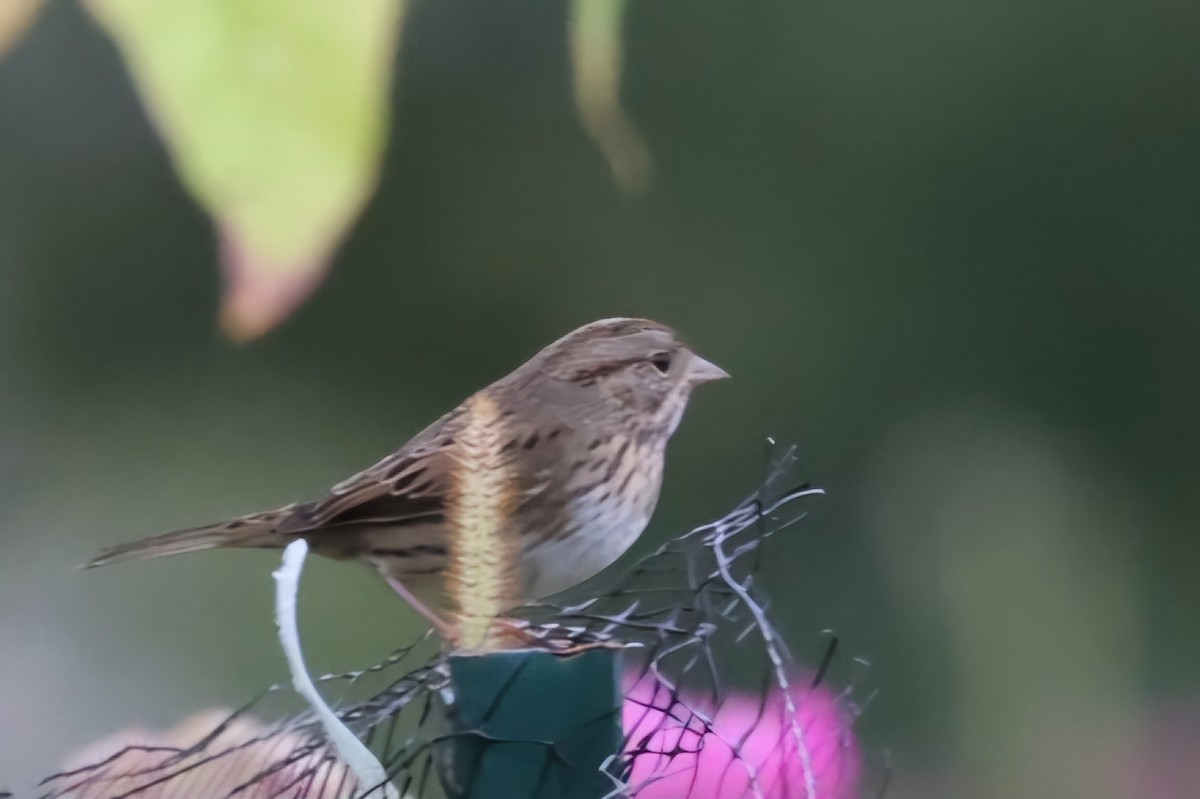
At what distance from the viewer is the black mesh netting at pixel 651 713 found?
561 millimetres

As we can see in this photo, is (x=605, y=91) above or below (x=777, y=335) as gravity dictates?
above

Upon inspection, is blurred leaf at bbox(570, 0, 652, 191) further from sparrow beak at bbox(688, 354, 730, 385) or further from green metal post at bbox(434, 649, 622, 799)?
green metal post at bbox(434, 649, 622, 799)

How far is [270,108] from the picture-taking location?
0.87 m

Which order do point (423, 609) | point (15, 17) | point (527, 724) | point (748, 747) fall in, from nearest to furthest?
point (527, 724)
point (423, 609)
point (748, 747)
point (15, 17)

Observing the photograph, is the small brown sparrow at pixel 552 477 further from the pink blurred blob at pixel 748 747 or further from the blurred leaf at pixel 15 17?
the blurred leaf at pixel 15 17

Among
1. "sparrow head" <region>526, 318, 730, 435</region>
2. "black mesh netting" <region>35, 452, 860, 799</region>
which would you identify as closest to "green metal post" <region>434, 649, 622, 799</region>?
"black mesh netting" <region>35, 452, 860, 799</region>

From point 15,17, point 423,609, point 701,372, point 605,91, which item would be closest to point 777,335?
point 701,372

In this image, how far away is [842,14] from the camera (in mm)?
887

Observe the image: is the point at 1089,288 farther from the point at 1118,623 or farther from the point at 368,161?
the point at 368,161

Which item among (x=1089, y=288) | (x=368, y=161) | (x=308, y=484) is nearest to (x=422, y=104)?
(x=368, y=161)

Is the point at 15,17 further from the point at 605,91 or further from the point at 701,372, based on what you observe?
the point at 701,372

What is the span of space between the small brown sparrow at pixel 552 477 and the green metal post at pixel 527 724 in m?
0.12

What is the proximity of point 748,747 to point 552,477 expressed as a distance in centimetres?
27

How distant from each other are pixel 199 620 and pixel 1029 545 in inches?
26.8
